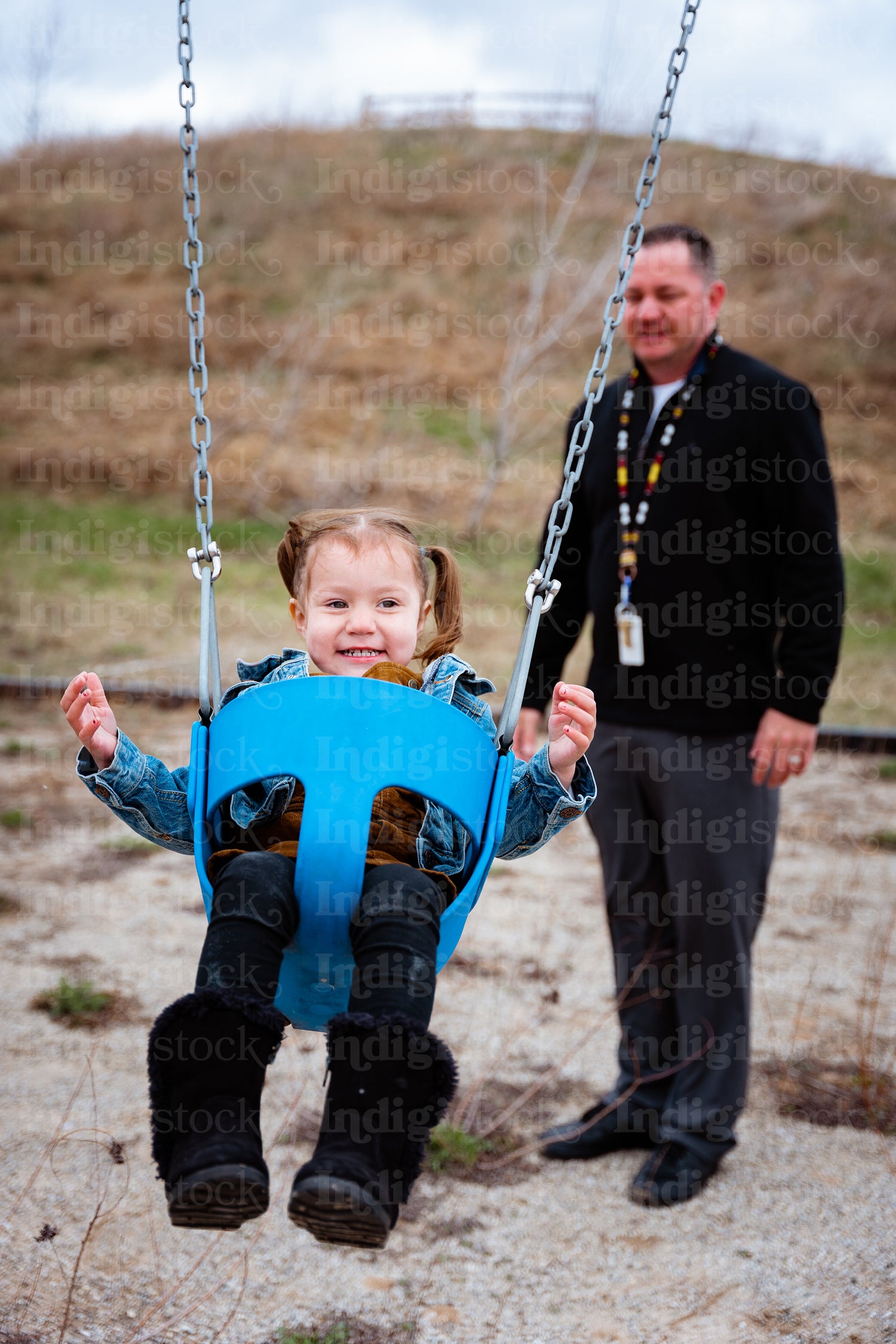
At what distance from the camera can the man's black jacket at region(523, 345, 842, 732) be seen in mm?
2705

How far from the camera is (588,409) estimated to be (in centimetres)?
191

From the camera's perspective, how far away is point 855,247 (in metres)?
22.2

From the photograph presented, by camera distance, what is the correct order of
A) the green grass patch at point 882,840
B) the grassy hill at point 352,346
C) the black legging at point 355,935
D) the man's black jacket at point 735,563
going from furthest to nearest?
the grassy hill at point 352,346 → the green grass patch at point 882,840 → the man's black jacket at point 735,563 → the black legging at point 355,935

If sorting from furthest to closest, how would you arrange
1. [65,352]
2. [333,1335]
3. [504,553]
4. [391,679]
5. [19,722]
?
[65,352] → [504,553] → [19,722] → [333,1335] → [391,679]

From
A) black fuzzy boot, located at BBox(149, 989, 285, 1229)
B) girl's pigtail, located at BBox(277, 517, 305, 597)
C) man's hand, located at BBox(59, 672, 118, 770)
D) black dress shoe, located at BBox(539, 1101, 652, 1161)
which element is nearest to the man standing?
black dress shoe, located at BBox(539, 1101, 652, 1161)

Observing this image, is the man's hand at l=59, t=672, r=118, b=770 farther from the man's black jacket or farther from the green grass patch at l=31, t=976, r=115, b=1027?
the green grass patch at l=31, t=976, r=115, b=1027

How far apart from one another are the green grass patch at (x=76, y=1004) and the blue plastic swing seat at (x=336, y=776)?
6.85 feet

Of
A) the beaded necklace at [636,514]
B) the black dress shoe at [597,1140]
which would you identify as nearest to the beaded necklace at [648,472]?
the beaded necklace at [636,514]

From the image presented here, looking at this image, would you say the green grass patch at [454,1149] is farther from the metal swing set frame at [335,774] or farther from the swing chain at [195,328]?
the swing chain at [195,328]

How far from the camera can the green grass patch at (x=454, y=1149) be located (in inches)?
116

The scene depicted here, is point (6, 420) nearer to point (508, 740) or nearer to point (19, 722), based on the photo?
point (19, 722)

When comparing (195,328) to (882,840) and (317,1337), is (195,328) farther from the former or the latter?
(882,840)

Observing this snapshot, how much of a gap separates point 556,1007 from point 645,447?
1.99 m

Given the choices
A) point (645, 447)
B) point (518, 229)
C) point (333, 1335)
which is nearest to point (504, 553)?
point (645, 447)
